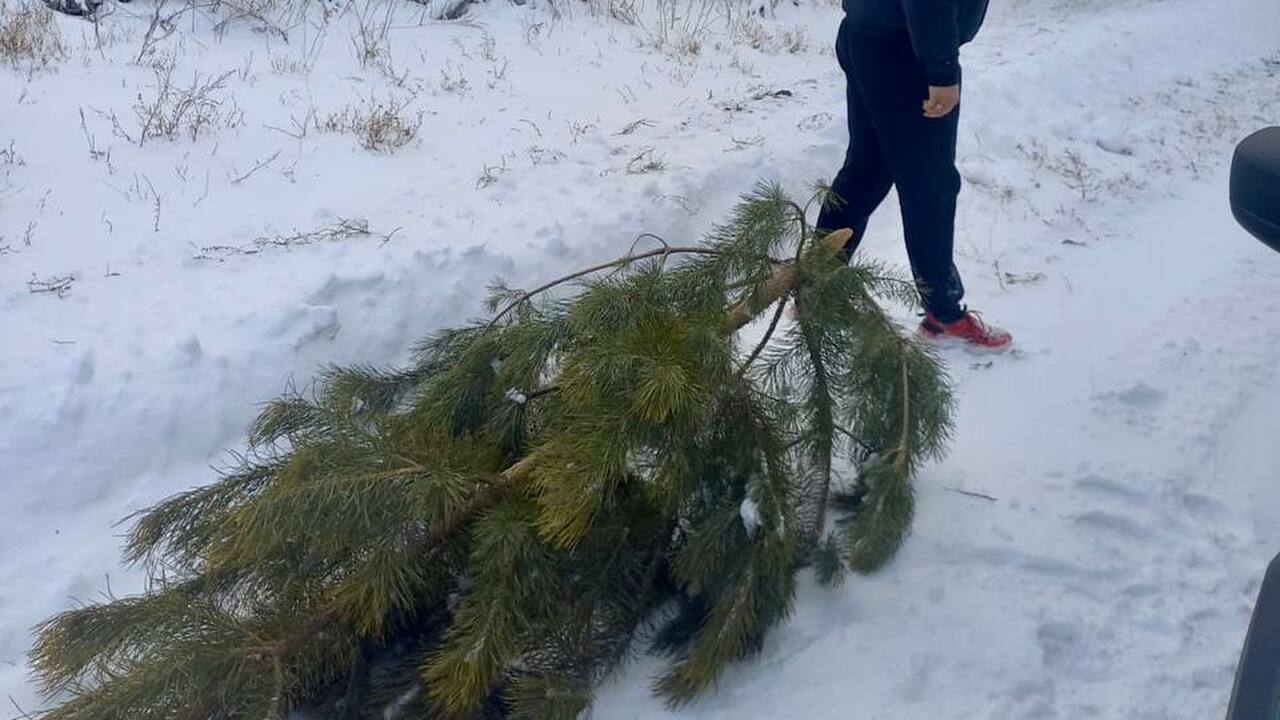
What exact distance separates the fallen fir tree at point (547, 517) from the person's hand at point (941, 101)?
829 mm

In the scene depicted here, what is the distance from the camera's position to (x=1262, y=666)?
4.95 feet

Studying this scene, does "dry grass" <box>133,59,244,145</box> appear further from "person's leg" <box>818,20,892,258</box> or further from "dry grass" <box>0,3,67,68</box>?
"person's leg" <box>818,20,892,258</box>

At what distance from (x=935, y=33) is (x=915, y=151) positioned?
47 cm

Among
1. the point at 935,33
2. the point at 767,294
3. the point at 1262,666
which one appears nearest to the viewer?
the point at 1262,666

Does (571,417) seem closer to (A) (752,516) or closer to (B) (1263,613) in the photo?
(A) (752,516)

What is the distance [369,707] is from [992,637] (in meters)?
1.43

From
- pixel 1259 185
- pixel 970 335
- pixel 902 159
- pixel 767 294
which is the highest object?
Answer: pixel 1259 185

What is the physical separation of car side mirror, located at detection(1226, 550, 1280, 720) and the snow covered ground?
1100mm

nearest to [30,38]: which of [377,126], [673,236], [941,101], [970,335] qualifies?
[377,126]

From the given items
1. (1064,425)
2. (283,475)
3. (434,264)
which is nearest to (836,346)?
(1064,425)

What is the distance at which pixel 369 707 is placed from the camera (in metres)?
2.60

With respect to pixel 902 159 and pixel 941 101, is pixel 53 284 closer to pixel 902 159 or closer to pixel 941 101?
pixel 902 159

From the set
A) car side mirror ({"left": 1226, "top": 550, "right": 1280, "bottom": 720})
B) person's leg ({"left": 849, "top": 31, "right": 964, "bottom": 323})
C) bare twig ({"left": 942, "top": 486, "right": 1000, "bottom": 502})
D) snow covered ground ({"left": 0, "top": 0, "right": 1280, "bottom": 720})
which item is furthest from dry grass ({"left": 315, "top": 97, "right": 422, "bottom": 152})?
car side mirror ({"left": 1226, "top": 550, "right": 1280, "bottom": 720})

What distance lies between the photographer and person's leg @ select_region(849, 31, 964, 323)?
12.5ft
